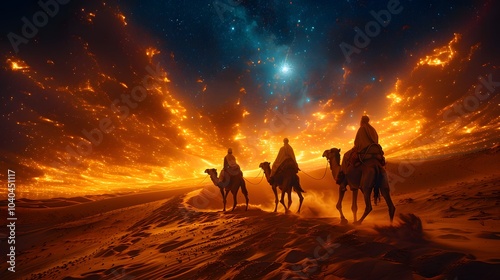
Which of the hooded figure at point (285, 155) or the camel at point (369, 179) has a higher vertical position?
the hooded figure at point (285, 155)

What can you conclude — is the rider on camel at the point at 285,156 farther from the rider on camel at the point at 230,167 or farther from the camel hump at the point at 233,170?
the rider on camel at the point at 230,167

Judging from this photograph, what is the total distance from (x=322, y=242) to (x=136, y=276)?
12.7 feet

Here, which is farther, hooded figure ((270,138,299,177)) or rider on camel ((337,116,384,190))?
hooded figure ((270,138,299,177))

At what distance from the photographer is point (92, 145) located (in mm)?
21797

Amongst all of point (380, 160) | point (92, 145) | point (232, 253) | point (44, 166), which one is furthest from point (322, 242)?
point (44, 166)

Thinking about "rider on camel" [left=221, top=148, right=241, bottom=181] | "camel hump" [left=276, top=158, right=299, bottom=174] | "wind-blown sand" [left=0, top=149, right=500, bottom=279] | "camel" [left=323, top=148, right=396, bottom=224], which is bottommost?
"wind-blown sand" [left=0, top=149, right=500, bottom=279]

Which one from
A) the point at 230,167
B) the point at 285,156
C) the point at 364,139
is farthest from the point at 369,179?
the point at 230,167

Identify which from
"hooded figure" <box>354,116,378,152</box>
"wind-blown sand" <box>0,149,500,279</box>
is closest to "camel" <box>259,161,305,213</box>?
"wind-blown sand" <box>0,149,500,279</box>

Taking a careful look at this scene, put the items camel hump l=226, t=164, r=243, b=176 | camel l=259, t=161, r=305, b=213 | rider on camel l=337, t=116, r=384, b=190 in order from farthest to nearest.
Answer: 1. camel hump l=226, t=164, r=243, b=176
2. camel l=259, t=161, r=305, b=213
3. rider on camel l=337, t=116, r=384, b=190

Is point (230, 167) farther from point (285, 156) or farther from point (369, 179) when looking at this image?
point (369, 179)

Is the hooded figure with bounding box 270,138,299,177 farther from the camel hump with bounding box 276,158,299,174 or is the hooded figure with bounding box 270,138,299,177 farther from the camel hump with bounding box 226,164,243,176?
the camel hump with bounding box 226,164,243,176

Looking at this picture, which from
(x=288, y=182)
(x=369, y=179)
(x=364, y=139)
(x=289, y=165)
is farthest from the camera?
(x=289, y=165)

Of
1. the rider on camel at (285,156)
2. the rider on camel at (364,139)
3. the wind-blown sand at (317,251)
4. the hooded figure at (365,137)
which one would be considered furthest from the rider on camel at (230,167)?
the hooded figure at (365,137)

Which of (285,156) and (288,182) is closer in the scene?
(288,182)
